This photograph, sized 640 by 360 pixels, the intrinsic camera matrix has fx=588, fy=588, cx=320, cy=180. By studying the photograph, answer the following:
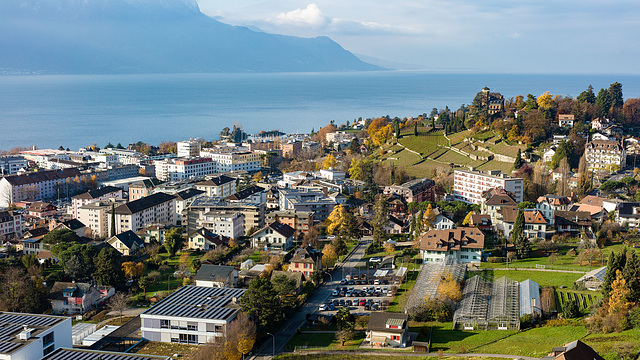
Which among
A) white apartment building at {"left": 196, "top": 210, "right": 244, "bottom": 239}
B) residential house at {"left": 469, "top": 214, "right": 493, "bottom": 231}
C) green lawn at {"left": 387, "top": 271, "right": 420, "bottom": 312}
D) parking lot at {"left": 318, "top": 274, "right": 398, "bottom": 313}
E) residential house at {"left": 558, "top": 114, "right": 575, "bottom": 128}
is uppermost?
residential house at {"left": 558, "top": 114, "right": 575, "bottom": 128}

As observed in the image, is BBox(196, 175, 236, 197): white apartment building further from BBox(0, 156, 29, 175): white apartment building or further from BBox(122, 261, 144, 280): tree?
BBox(0, 156, 29, 175): white apartment building

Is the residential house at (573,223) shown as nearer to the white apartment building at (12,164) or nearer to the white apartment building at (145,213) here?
the white apartment building at (145,213)

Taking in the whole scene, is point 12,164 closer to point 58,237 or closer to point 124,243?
point 58,237

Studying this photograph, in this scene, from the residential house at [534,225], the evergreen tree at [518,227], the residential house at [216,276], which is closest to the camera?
the residential house at [216,276]

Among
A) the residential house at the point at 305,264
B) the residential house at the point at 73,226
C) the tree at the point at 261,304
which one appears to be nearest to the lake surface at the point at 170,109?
the residential house at the point at 73,226

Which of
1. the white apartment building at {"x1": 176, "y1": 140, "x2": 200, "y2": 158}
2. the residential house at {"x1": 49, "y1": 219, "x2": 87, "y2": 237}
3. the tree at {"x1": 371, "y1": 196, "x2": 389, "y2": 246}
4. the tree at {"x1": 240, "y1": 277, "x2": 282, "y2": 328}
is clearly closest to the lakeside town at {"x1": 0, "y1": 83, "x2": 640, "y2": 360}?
the tree at {"x1": 240, "y1": 277, "x2": 282, "y2": 328}

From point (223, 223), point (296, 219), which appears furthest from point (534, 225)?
point (223, 223)
